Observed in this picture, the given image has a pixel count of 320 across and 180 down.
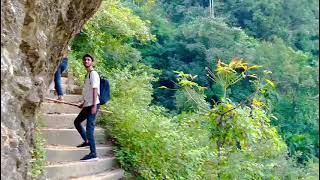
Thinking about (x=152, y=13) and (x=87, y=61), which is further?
(x=152, y=13)

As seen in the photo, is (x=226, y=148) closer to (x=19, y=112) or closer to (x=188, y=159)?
(x=188, y=159)

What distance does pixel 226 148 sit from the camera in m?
7.58

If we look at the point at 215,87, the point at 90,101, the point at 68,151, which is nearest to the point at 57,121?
the point at 68,151

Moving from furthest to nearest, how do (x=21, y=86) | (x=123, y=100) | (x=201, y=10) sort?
(x=201, y=10), (x=123, y=100), (x=21, y=86)

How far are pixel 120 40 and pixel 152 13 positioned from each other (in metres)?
4.13

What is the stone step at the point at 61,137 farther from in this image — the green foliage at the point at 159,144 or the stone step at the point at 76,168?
the green foliage at the point at 159,144

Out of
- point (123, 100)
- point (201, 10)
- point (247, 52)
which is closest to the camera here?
point (123, 100)

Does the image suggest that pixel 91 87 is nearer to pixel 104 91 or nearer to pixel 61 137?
pixel 104 91

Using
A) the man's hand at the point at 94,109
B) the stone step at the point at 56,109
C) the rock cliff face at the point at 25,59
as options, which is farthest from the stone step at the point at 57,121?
the rock cliff face at the point at 25,59

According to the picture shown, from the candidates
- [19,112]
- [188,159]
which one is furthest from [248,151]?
[19,112]

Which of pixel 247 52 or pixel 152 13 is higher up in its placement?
pixel 152 13

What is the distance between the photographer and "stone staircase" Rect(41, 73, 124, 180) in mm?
6257

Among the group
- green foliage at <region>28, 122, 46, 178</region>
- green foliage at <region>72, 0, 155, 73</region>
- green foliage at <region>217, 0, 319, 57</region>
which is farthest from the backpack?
green foliage at <region>72, 0, 155, 73</region>

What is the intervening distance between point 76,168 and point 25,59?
2407mm
